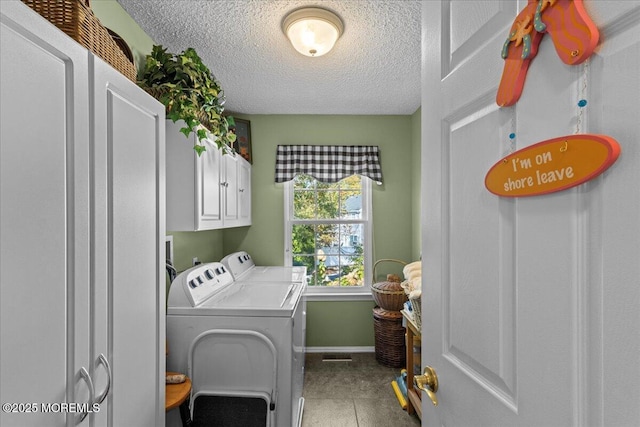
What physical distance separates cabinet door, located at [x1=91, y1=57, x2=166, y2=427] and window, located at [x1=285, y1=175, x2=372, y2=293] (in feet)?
7.66

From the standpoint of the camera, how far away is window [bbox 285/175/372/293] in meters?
3.54

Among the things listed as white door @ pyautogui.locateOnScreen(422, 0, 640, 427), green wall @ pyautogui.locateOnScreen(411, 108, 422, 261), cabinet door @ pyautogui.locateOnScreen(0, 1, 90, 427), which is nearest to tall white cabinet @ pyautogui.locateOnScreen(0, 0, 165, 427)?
cabinet door @ pyautogui.locateOnScreen(0, 1, 90, 427)

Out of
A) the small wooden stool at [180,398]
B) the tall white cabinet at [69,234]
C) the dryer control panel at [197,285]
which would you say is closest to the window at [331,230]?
the dryer control panel at [197,285]

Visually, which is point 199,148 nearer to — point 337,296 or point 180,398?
point 180,398

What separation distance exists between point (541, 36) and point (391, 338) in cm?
293

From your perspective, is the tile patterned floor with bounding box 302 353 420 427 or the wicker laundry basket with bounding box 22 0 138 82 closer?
the wicker laundry basket with bounding box 22 0 138 82

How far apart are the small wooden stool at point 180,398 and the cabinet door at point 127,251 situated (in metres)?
0.31

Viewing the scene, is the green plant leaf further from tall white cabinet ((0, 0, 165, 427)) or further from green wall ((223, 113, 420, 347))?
green wall ((223, 113, 420, 347))

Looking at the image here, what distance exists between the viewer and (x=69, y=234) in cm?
75

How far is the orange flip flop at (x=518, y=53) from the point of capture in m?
0.54

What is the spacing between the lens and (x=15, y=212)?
62cm

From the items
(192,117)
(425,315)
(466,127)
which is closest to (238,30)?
(192,117)

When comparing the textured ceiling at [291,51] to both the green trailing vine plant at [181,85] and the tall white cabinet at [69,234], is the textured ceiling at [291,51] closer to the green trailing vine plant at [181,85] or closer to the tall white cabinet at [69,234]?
the green trailing vine plant at [181,85]

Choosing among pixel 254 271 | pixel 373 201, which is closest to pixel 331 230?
pixel 373 201
